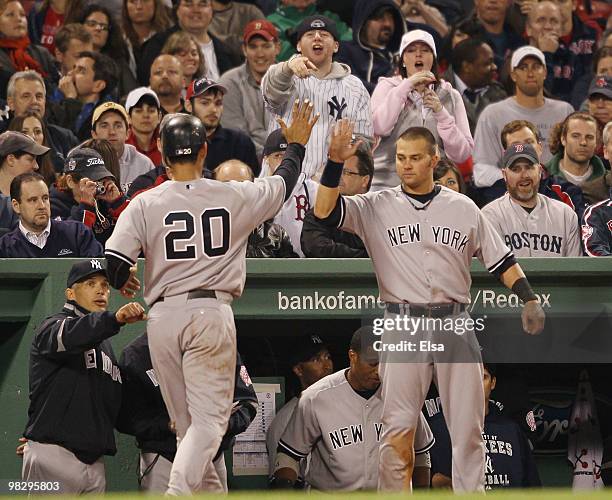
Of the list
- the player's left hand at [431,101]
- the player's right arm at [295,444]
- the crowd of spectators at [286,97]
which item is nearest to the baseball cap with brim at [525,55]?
the crowd of spectators at [286,97]

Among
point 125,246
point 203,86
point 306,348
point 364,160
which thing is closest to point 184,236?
point 125,246

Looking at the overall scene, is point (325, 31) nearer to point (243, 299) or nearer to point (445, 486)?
point (243, 299)

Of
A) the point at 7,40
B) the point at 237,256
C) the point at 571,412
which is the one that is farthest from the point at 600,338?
the point at 7,40

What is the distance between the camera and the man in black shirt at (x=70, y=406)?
752 centimetres

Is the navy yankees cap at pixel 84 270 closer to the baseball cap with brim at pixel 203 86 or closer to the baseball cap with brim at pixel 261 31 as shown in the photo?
the baseball cap with brim at pixel 203 86

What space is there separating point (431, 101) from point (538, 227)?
1.33 metres

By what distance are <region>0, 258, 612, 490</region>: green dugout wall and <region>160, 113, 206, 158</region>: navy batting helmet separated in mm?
1265

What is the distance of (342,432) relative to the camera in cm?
827

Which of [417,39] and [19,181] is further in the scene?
[417,39]

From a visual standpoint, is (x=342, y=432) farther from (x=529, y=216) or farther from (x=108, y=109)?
(x=108, y=109)

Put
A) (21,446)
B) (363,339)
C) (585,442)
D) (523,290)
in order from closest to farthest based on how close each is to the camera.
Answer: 1. (523,290)
2. (21,446)
3. (363,339)
4. (585,442)

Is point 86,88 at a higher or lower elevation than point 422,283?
higher

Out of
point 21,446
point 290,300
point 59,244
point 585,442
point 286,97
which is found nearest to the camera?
point 21,446

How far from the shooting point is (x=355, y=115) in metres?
9.58
